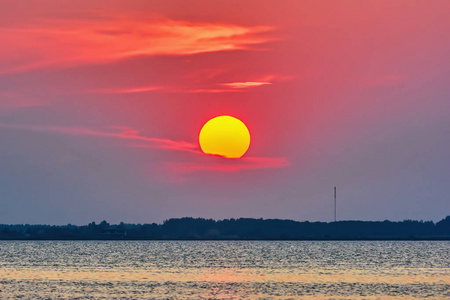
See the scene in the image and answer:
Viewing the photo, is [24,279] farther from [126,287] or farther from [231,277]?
[231,277]

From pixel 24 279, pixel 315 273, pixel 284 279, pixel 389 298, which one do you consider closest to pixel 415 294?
pixel 389 298

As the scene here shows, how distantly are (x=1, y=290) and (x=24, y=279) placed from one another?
20.1 metres

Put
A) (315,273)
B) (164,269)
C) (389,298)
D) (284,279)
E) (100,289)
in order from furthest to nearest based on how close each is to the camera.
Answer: (164,269), (315,273), (284,279), (100,289), (389,298)

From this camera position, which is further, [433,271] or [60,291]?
[433,271]

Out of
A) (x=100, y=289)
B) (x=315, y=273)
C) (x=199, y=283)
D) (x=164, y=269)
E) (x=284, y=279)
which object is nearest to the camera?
(x=100, y=289)

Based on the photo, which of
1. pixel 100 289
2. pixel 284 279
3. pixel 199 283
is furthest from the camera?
pixel 284 279

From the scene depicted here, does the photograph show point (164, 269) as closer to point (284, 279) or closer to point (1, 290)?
point (284, 279)

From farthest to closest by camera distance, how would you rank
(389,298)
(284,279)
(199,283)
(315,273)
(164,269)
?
(164,269)
(315,273)
(284,279)
(199,283)
(389,298)

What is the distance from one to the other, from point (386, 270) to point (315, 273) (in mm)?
17161

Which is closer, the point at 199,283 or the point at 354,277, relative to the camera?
the point at 199,283

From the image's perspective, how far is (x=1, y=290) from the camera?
98.2 metres

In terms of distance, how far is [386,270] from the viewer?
143500 mm

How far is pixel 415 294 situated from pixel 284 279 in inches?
1033

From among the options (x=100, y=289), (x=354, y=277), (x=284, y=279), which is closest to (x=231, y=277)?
(x=284, y=279)
